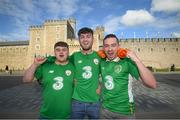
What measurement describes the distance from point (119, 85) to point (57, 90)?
3.16 feet

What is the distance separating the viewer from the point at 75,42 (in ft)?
187

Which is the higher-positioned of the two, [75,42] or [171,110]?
[75,42]

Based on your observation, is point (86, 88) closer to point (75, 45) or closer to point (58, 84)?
point (58, 84)

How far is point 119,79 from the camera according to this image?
11.5 feet

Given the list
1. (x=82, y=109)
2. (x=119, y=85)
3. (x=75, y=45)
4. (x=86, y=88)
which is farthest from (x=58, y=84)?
(x=75, y=45)

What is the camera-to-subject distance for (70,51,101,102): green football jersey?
377 cm

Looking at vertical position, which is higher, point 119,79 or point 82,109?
point 119,79

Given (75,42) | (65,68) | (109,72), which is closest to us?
(109,72)

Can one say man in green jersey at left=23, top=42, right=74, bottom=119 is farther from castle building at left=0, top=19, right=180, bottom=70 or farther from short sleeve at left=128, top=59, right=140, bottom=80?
castle building at left=0, top=19, right=180, bottom=70

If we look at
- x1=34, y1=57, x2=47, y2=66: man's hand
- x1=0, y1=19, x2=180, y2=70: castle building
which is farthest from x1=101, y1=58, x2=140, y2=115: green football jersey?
x1=0, y1=19, x2=180, y2=70: castle building

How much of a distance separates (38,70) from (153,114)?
5.13 metres

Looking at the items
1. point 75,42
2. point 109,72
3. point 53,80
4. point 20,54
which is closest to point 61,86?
point 53,80

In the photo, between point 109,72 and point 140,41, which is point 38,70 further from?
point 140,41

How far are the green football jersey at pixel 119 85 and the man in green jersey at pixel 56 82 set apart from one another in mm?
580
